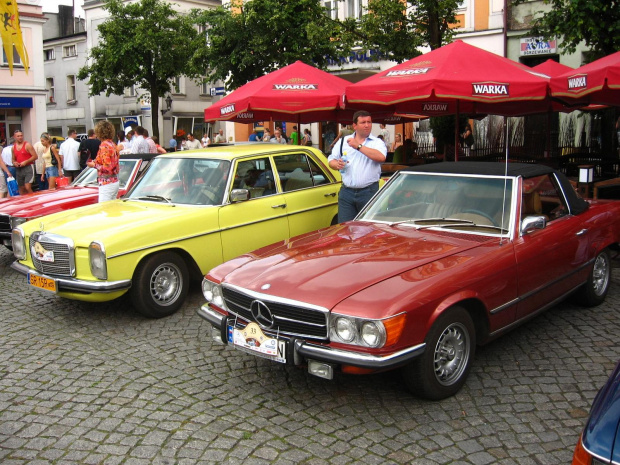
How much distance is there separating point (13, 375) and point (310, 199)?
3931 millimetres

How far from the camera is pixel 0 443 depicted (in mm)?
3875

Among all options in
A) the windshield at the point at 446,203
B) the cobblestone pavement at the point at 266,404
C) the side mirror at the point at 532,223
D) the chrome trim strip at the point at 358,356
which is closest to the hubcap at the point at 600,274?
the cobblestone pavement at the point at 266,404

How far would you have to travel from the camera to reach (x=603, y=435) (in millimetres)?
2363

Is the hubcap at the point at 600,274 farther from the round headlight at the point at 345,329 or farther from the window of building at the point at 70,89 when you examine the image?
the window of building at the point at 70,89

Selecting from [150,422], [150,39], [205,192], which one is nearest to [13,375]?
[150,422]

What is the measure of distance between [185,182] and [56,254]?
1652 millimetres

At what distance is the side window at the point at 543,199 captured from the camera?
17.0 ft

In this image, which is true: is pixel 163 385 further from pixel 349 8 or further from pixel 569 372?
pixel 349 8

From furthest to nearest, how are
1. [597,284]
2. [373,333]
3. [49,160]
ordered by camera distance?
[49,160] < [597,284] < [373,333]

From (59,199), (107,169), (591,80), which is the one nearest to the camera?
(591,80)

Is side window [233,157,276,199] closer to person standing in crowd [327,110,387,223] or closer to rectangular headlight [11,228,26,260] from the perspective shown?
person standing in crowd [327,110,387,223]

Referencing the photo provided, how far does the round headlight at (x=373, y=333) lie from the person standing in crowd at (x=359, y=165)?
3.32 metres

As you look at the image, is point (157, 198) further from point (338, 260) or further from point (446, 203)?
point (446, 203)

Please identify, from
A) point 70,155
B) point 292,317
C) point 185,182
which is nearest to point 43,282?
point 185,182
